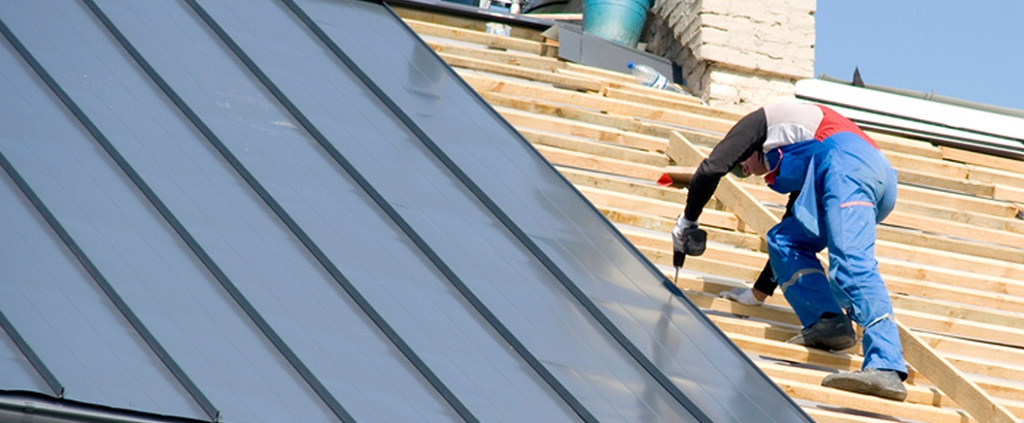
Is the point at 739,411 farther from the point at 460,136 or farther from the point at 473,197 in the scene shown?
the point at 460,136

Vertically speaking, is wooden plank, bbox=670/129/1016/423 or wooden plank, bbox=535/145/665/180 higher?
wooden plank, bbox=535/145/665/180

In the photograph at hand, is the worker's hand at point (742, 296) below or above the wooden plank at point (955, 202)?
below

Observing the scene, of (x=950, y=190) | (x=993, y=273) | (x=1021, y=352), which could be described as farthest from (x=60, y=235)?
(x=950, y=190)

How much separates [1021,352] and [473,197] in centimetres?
290

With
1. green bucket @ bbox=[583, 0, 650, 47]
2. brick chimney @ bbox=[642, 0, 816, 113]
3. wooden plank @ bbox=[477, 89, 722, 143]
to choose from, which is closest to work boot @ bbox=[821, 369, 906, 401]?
wooden plank @ bbox=[477, 89, 722, 143]

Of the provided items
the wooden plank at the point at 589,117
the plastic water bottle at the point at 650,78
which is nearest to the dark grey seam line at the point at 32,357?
the wooden plank at the point at 589,117

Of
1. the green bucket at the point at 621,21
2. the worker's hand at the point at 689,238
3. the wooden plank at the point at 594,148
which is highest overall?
the green bucket at the point at 621,21

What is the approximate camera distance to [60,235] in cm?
279

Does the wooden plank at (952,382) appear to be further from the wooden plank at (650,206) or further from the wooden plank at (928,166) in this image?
the wooden plank at (928,166)

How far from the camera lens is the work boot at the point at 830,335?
475 cm

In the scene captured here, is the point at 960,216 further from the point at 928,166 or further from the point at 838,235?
the point at 838,235

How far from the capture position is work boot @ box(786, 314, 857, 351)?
15.6 feet

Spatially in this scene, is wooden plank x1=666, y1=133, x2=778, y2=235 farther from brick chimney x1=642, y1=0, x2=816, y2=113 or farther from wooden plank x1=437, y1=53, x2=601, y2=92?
brick chimney x1=642, y1=0, x2=816, y2=113

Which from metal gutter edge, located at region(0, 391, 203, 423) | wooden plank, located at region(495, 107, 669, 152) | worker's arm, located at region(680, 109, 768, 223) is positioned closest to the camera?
metal gutter edge, located at region(0, 391, 203, 423)
